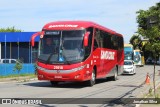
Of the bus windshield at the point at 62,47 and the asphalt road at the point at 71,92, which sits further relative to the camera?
the bus windshield at the point at 62,47

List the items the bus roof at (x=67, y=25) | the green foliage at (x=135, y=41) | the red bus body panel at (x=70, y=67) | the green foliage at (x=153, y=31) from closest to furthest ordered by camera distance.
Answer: the green foliage at (x=153, y=31) < the red bus body panel at (x=70, y=67) < the bus roof at (x=67, y=25) < the green foliage at (x=135, y=41)

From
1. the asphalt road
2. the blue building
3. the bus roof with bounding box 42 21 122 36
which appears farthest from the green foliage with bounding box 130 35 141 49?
the asphalt road

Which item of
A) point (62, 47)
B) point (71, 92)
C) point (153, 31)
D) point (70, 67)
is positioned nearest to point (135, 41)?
point (62, 47)

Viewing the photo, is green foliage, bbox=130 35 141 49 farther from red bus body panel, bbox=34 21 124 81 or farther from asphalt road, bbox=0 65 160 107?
asphalt road, bbox=0 65 160 107

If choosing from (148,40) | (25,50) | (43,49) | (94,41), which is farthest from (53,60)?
(25,50)

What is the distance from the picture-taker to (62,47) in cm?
2153

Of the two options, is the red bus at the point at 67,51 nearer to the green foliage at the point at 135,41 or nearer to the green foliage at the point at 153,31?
the green foliage at the point at 153,31

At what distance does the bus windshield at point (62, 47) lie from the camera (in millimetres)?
21389

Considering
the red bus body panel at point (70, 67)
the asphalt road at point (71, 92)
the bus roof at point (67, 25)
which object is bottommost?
the asphalt road at point (71, 92)

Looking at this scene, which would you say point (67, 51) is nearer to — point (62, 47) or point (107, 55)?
point (62, 47)

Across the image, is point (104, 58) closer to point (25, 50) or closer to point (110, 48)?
point (110, 48)

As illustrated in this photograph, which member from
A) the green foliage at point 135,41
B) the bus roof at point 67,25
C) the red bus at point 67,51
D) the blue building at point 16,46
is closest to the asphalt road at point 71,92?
the red bus at point 67,51

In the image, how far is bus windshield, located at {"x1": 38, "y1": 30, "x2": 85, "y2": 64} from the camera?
21.4 m

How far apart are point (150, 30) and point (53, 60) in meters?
7.98
